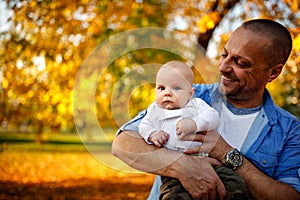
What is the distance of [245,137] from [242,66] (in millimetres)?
267

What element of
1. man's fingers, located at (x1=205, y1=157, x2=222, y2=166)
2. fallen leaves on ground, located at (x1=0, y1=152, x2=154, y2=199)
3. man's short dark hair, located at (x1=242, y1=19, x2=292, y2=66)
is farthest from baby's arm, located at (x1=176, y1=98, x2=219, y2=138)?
fallen leaves on ground, located at (x1=0, y1=152, x2=154, y2=199)

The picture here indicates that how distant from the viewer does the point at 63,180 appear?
8.48m

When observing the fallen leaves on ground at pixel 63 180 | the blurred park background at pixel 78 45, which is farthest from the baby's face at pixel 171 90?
the fallen leaves on ground at pixel 63 180

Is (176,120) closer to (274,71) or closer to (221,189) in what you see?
(221,189)

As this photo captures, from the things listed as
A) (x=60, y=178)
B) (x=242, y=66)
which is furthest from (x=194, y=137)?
(x=60, y=178)

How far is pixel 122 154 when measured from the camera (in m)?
1.82

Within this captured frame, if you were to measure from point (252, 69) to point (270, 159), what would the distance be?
35 centimetres

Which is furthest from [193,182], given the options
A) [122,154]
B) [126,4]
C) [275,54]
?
[126,4]

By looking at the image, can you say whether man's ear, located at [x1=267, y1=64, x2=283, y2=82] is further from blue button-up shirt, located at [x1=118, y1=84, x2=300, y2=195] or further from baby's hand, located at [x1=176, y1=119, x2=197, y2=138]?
baby's hand, located at [x1=176, y1=119, x2=197, y2=138]

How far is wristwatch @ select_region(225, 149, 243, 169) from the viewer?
1.76 metres

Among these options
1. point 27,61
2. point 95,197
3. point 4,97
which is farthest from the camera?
point 95,197

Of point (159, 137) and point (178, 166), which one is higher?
point (159, 137)

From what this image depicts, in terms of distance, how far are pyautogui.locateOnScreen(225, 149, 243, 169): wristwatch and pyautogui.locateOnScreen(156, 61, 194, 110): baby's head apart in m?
0.24

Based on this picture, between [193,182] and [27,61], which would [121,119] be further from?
[27,61]
